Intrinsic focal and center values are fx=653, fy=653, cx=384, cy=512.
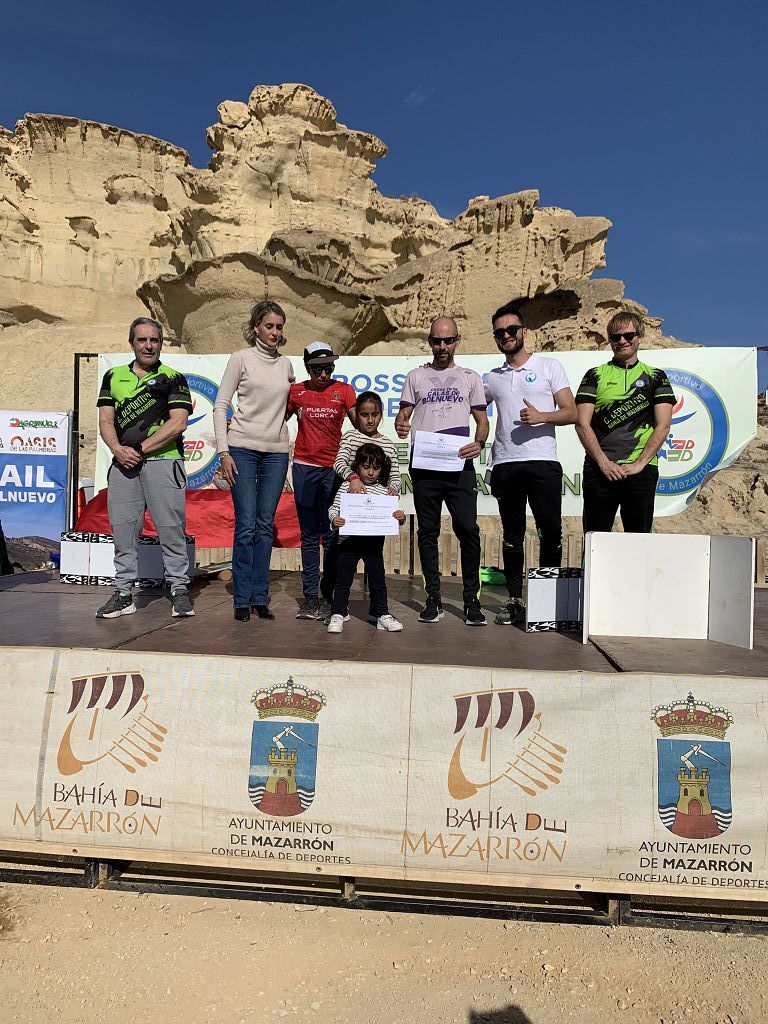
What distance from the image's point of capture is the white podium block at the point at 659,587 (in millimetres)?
3512

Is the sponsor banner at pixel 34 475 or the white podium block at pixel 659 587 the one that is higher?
the sponsor banner at pixel 34 475

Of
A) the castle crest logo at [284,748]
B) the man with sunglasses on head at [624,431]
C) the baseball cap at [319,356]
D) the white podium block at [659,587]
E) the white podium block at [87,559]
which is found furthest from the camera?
the white podium block at [87,559]

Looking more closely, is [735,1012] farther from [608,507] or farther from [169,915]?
[608,507]

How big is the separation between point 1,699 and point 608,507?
3.31 metres

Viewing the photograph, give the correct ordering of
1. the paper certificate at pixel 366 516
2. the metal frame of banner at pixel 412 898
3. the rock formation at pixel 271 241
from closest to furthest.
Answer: the metal frame of banner at pixel 412 898, the paper certificate at pixel 366 516, the rock formation at pixel 271 241

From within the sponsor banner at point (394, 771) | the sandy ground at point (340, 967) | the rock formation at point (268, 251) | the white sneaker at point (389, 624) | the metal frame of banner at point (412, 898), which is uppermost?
the rock formation at point (268, 251)

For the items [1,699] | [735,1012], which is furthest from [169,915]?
[735,1012]

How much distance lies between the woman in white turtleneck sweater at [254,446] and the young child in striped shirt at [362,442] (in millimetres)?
440

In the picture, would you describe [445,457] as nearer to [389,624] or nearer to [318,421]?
[318,421]

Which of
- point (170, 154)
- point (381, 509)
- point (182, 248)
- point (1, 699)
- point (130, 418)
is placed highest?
point (170, 154)

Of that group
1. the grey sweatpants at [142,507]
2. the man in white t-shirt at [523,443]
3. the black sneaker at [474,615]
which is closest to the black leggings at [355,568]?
the black sneaker at [474,615]

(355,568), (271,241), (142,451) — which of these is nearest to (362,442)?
(355,568)

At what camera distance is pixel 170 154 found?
46281mm

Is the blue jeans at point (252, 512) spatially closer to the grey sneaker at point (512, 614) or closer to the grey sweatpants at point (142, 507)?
the grey sweatpants at point (142, 507)
